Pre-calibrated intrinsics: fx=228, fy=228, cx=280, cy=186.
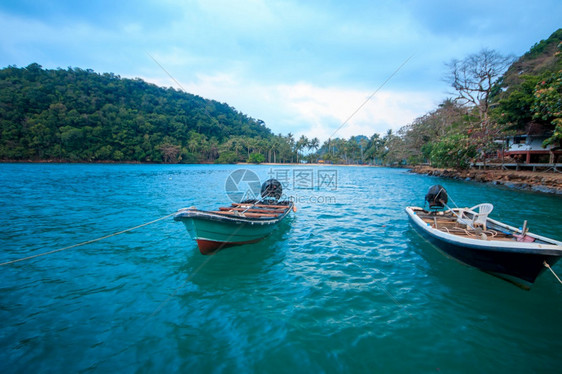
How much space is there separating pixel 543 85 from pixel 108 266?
30192 mm

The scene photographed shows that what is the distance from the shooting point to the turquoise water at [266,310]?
3373 millimetres

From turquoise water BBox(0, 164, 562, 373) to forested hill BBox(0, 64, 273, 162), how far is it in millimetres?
73257

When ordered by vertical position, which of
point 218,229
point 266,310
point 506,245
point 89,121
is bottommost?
point 266,310

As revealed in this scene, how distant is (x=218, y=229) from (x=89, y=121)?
87249 millimetres

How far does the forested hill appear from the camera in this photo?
57500 millimetres

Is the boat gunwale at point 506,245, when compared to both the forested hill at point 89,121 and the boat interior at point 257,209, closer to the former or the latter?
the boat interior at point 257,209

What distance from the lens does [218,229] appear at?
6.49 meters

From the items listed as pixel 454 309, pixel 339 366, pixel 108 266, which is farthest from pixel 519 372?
pixel 108 266

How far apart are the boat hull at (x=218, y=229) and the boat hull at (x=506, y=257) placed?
Result: 17.6 ft

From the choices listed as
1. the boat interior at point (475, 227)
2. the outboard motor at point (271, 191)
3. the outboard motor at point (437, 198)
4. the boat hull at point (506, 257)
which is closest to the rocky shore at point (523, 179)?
the outboard motor at point (437, 198)

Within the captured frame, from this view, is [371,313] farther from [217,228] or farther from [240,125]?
[240,125]

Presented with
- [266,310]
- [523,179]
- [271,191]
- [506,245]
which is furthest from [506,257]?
[523,179]

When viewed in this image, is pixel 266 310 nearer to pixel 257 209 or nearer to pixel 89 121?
pixel 257 209

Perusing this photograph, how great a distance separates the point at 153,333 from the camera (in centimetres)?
383
